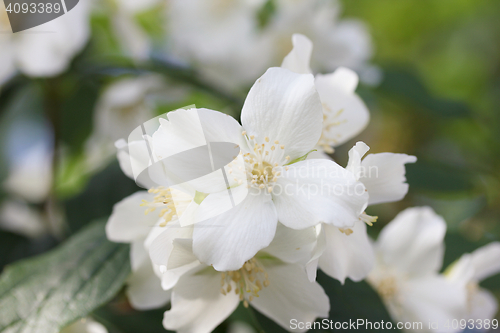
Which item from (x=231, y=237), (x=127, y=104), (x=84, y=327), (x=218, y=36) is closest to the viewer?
(x=231, y=237)

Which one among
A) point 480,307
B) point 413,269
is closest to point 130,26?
point 413,269

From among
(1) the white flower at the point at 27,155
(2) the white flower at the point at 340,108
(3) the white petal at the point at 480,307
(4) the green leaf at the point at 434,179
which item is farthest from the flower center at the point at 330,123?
(1) the white flower at the point at 27,155

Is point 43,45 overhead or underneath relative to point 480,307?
overhead

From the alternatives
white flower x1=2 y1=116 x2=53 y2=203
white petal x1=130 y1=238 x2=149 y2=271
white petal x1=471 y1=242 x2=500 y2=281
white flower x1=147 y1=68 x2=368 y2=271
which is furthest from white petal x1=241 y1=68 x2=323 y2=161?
white flower x1=2 y1=116 x2=53 y2=203

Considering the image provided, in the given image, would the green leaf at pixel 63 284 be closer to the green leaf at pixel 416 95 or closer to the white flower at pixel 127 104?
the white flower at pixel 127 104

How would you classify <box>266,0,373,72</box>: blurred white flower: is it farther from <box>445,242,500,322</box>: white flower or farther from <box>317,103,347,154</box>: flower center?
<box>445,242,500,322</box>: white flower

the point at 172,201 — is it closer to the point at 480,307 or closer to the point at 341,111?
the point at 341,111

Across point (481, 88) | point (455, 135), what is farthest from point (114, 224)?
point (481, 88)
